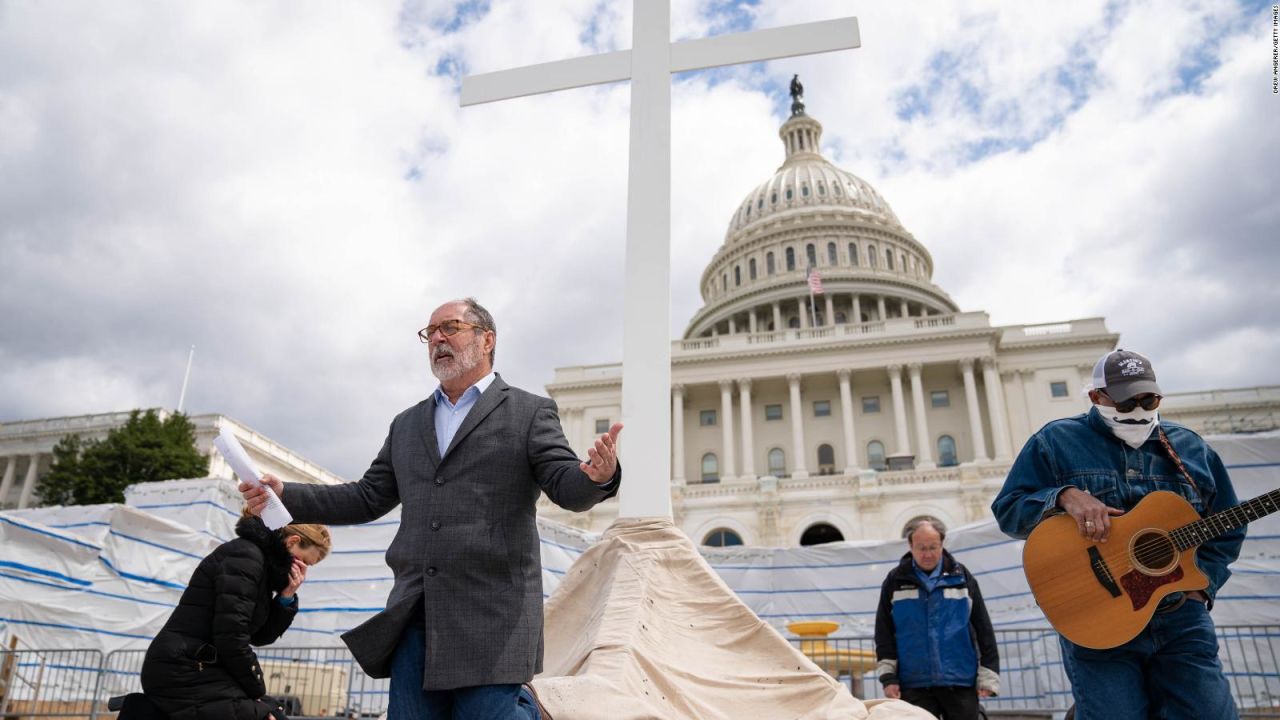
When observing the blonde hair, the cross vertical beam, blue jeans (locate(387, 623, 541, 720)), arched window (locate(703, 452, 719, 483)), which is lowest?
blue jeans (locate(387, 623, 541, 720))

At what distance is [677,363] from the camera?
184ft

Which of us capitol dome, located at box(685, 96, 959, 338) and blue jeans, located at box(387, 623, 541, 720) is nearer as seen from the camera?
blue jeans, located at box(387, 623, 541, 720)

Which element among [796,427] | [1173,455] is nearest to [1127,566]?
[1173,455]

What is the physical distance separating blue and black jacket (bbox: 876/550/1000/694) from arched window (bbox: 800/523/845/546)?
38645 millimetres

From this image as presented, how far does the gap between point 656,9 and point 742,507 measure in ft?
129

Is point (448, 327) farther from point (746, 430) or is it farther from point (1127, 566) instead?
point (746, 430)

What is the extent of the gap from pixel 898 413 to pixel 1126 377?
50.2 metres

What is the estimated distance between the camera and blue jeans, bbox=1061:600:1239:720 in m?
3.26

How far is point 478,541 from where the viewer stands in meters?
2.83

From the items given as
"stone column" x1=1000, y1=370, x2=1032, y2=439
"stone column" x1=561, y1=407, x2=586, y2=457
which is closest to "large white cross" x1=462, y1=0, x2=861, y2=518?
"stone column" x1=561, y1=407, x2=586, y2=457

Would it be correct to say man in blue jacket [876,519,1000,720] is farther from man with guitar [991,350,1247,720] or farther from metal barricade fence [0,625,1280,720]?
metal barricade fence [0,625,1280,720]

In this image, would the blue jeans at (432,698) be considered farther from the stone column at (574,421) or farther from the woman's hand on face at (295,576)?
the stone column at (574,421)

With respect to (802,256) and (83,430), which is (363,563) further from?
(802,256)

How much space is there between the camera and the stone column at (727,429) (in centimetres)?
5166
